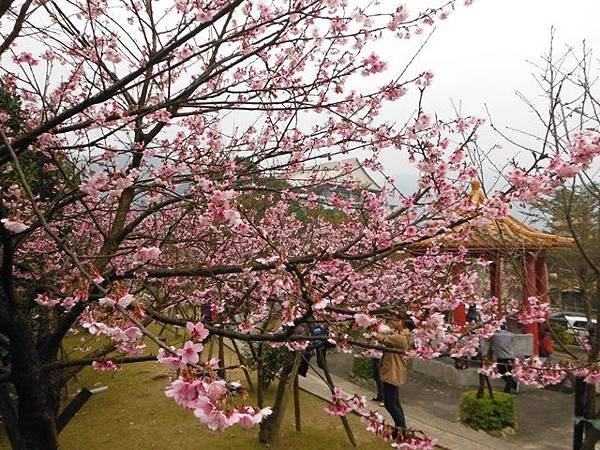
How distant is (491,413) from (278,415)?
3.52 m

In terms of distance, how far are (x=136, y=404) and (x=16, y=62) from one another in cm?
583

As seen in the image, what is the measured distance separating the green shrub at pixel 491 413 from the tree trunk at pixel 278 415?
3.28 m

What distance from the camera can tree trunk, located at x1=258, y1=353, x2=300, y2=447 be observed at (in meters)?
5.85

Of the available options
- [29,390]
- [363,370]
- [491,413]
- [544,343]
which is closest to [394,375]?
[491,413]

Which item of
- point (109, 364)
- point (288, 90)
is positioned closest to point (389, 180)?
point (288, 90)

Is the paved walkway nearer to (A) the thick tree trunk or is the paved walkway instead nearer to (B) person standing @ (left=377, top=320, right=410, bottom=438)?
(B) person standing @ (left=377, top=320, right=410, bottom=438)

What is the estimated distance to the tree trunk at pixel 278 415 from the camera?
5852mm

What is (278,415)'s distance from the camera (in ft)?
19.2

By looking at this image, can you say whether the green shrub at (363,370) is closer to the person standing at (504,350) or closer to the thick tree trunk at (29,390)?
the person standing at (504,350)

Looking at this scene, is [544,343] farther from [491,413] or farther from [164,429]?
[164,429]

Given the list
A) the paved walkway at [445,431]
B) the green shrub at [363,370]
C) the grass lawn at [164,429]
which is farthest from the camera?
the green shrub at [363,370]

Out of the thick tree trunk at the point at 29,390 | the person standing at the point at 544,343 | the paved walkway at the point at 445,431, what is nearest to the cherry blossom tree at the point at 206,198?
the thick tree trunk at the point at 29,390

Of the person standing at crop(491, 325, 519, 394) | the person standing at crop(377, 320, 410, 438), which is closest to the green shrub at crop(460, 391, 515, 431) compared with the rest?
the person standing at crop(491, 325, 519, 394)

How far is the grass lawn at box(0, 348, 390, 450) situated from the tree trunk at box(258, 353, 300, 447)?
0.46 ft
